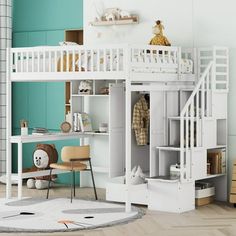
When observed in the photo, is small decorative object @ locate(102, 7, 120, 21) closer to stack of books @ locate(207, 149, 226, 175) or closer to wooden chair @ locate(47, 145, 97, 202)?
wooden chair @ locate(47, 145, 97, 202)

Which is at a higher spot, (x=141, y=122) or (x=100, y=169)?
(x=141, y=122)

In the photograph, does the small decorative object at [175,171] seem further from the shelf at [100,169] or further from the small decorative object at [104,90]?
the small decorative object at [104,90]

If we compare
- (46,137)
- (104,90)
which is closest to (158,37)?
(104,90)

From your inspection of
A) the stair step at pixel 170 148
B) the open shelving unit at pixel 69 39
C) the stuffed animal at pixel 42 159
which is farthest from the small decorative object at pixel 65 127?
the stair step at pixel 170 148

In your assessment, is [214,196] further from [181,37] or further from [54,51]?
[54,51]

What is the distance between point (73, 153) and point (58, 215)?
33.4 inches

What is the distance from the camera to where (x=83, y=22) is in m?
8.23

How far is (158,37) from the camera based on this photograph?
23.3 feet

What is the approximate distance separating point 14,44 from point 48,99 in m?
0.93

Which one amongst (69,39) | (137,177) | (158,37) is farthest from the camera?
(69,39)

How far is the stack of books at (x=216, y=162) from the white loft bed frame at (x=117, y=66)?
55 cm

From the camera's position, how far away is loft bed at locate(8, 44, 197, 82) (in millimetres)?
6379

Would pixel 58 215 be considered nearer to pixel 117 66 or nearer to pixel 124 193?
pixel 124 193

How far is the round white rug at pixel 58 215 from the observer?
18.4ft
